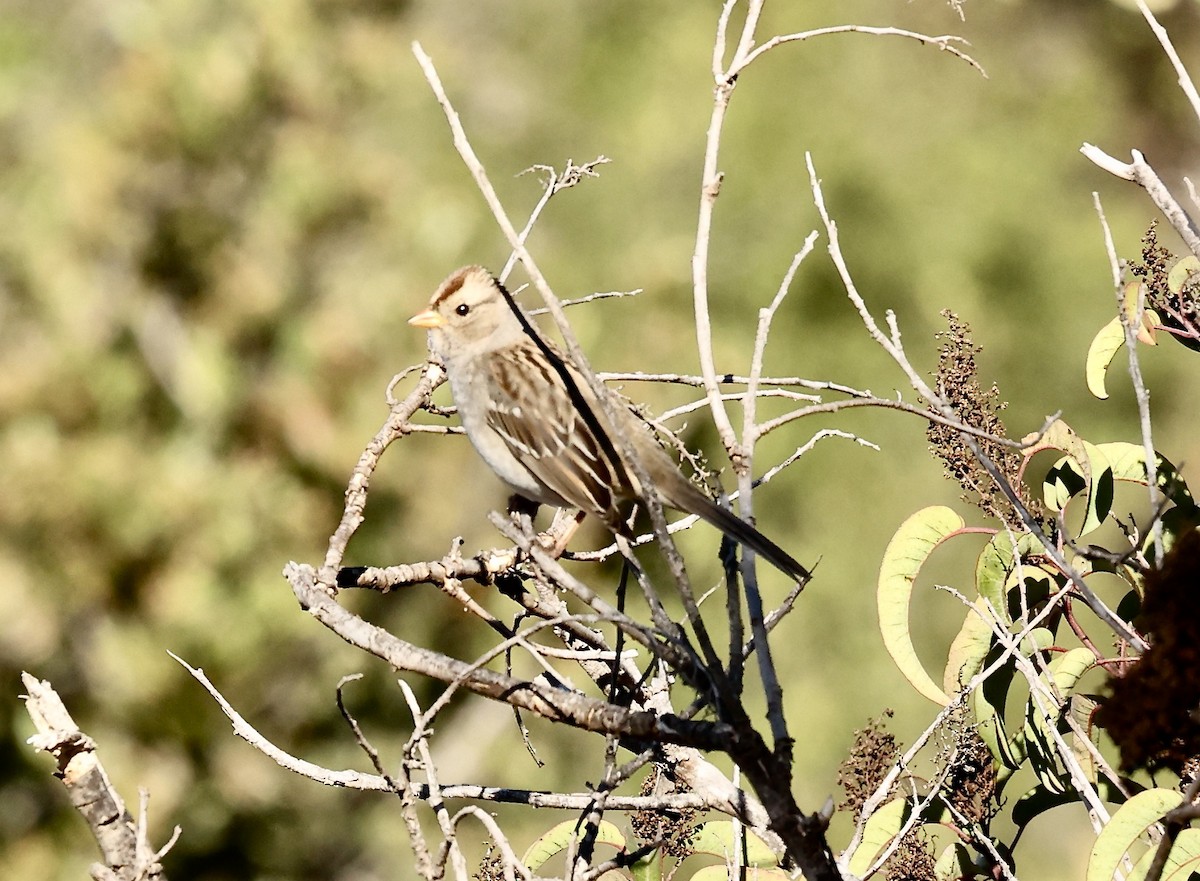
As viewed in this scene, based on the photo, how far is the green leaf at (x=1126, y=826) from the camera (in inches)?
86.1

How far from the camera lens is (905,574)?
9.09ft

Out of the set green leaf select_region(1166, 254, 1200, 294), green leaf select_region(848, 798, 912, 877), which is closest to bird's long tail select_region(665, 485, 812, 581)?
green leaf select_region(848, 798, 912, 877)

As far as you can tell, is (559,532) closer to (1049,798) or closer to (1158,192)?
(1049,798)

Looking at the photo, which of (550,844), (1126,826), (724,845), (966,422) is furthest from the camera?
(550,844)

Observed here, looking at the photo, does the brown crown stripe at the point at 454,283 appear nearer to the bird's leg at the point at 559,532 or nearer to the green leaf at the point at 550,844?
the bird's leg at the point at 559,532

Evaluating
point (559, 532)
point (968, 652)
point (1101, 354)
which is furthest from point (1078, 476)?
point (559, 532)

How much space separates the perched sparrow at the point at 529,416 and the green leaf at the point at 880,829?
2.91 ft

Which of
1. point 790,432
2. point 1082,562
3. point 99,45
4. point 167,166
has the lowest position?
point 1082,562

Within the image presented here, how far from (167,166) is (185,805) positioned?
338 centimetres

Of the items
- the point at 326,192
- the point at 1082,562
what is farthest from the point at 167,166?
the point at 1082,562

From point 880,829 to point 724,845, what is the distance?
12.5 inches

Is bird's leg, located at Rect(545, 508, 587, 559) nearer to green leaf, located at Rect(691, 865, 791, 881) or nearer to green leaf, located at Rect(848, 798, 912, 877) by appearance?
green leaf, located at Rect(691, 865, 791, 881)

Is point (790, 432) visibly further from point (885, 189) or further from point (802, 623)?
point (885, 189)

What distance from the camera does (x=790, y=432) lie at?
39.0 ft
